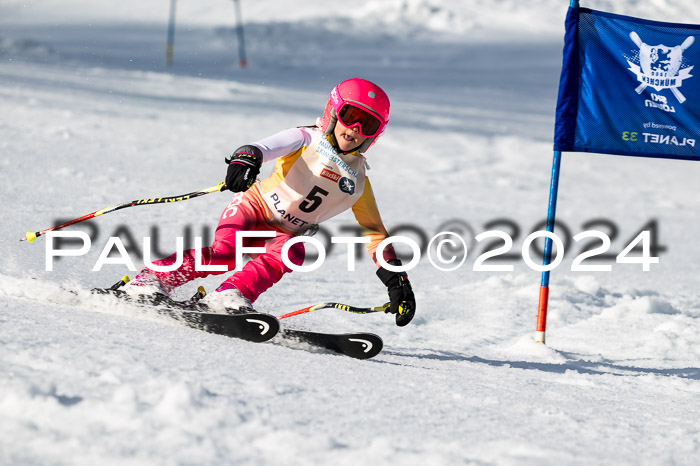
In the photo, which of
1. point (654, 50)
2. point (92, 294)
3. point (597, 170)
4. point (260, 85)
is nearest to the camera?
point (92, 294)

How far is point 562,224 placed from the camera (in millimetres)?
9406

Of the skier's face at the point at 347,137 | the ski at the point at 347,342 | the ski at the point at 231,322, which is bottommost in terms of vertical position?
the ski at the point at 347,342

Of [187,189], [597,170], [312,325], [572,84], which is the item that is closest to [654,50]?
[572,84]

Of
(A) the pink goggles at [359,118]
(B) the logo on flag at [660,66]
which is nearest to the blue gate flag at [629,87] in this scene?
(B) the logo on flag at [660,66]

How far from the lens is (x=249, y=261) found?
4285 mm

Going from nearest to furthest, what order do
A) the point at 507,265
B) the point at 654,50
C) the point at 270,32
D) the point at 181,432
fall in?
the point at 181,432, the point at 654,50, the point at 507,265, the point at 270,32

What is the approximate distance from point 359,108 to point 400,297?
1.03 metres

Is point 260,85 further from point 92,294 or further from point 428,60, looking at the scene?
point 92,294

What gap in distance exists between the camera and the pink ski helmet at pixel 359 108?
4.07 metres

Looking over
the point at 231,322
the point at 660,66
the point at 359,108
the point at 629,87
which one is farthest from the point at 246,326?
the point at 660,66

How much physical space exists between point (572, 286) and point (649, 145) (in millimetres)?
1799

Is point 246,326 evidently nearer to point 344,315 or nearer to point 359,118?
point 359,118

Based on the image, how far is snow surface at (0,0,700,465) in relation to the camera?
2.52 m

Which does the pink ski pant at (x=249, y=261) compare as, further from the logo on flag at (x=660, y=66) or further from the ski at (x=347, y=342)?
the logo on flag at (x=660, y=66)
